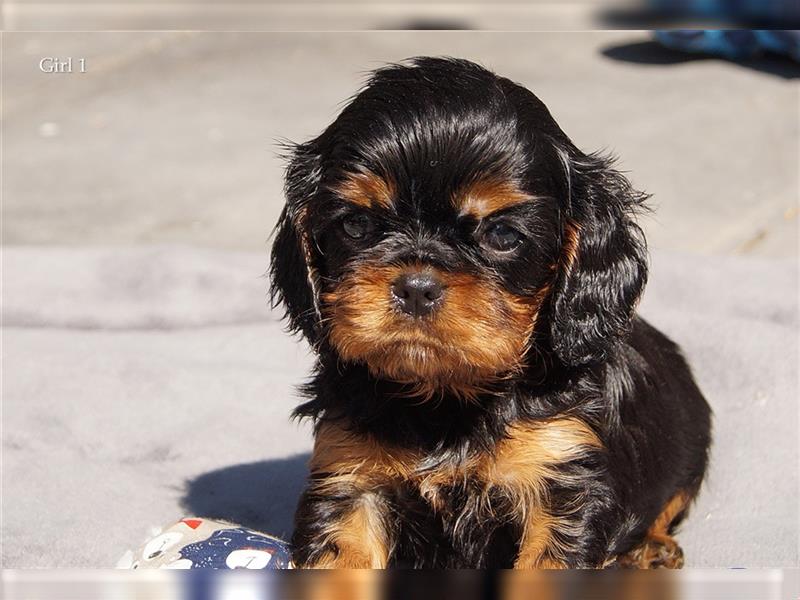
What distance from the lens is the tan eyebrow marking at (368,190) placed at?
9.48 feet

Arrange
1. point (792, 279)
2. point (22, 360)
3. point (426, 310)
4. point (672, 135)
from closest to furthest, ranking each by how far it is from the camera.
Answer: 1. point (426, 310)
2. point (22, 360)
3. point (792, 279)
4. point (672, 135)

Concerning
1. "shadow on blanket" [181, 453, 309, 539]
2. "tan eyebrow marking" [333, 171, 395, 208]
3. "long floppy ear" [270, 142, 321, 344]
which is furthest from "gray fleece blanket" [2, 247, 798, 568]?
"tan eyebrow marking" [333, 171, 395, 208]

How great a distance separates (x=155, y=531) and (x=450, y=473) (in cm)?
108

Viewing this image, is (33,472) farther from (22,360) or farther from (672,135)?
(672,135)

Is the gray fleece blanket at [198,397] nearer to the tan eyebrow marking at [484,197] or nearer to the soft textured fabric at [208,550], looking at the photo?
the soft textured fabric at [208,550]

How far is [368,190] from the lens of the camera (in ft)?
9.53

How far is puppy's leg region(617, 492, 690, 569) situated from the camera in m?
3.80

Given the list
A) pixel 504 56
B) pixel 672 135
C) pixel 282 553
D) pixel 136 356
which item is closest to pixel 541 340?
pixel 282 553

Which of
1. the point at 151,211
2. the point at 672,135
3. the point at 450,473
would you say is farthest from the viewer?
the point at 672,135

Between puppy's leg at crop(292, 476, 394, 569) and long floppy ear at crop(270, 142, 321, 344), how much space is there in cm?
42

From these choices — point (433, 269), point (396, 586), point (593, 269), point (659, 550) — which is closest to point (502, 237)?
point (433, 269)

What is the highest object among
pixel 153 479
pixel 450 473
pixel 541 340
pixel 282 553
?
pixel 541 340

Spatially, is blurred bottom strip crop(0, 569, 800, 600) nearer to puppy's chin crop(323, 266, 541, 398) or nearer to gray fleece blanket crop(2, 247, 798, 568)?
puppy's chin crop(323, 266, 541, 398)

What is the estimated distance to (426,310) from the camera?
277 cm
